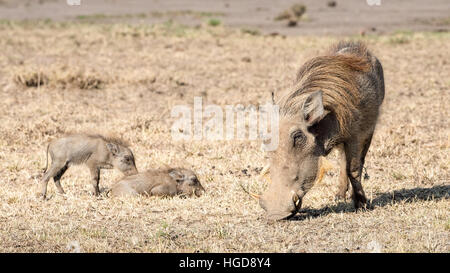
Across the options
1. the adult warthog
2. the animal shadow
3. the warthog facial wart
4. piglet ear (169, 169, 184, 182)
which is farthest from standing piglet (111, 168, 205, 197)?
the warthog facial wart

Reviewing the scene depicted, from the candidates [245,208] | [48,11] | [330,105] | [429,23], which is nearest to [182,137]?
[245,208]

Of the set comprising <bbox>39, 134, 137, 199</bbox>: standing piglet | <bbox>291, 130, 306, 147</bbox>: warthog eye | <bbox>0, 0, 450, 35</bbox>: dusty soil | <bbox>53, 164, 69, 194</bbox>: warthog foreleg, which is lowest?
<bbox>53, 164, 69, 194</bbox>: warthog foreleg

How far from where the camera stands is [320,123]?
5.10m

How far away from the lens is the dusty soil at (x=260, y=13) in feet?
82.4

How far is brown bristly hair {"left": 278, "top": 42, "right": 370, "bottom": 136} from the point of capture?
5.11 meters

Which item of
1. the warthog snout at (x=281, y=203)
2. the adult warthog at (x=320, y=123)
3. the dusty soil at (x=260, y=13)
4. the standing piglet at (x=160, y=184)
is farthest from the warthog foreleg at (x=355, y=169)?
the dusty soil at (x=260, y=13)

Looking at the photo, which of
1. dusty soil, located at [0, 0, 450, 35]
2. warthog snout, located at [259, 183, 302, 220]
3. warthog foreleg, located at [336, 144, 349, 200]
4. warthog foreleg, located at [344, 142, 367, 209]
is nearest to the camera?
warthog snout, located at [259, 183, 302, 220]

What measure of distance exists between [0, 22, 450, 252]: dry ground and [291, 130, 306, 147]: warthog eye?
0.61 m

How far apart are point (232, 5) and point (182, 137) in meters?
29.7

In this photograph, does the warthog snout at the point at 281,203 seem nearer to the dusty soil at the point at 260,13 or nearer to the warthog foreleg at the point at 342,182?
the warthog foreleg at the point at 342,182

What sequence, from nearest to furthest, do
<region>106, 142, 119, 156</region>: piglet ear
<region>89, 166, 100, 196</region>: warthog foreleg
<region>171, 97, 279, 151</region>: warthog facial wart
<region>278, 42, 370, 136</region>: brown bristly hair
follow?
1. <region>278, 42, 370, 136</region>: brown bristly hair
2. <region>89, 166, 100, 196</region>: warthog foreleg
3. <region>106, 142, 119, 156</region>: piglet ear
4. <region>171, 97, 279, 151</region>: warthog facial wart

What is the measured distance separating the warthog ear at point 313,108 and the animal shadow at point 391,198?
812 mm

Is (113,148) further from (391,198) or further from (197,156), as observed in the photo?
(391,198)

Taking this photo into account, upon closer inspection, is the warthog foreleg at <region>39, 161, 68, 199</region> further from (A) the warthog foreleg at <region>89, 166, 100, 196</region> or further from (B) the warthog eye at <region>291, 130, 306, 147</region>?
(B) the warthog eye at <region>291, 130, 306, 147</region>
